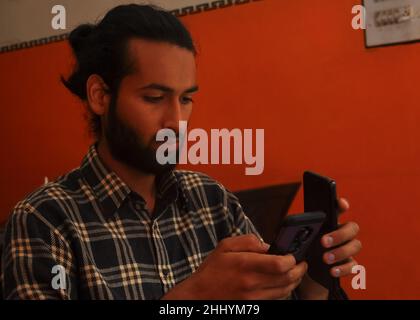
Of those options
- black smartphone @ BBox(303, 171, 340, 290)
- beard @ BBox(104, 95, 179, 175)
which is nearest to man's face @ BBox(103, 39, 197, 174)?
beard @ BBox(104, 95, 179, 175)

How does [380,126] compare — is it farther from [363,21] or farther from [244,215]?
[244,215]

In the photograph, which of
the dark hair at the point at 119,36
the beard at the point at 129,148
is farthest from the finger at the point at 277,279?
the dark hair at the point at 119,36

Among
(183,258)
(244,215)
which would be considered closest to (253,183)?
(244,215)

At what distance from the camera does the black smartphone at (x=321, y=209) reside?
65 centimetres

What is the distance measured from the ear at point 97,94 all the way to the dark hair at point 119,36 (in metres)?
0.01

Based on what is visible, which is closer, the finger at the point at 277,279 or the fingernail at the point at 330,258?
the finger at the point at 277,279

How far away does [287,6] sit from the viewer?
0.94 metres

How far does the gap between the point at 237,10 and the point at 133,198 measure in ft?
1.57

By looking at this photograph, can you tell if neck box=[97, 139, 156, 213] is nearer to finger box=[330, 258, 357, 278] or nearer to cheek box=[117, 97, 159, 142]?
→ cheek box=[117, 97, 159, 142]

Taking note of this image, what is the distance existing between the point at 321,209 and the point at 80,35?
23.6 inches

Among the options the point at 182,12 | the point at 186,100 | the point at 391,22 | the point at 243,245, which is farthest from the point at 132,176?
the point at 391,22

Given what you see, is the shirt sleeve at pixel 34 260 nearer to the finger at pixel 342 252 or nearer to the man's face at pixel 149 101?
the man's face at pixel 149 101
